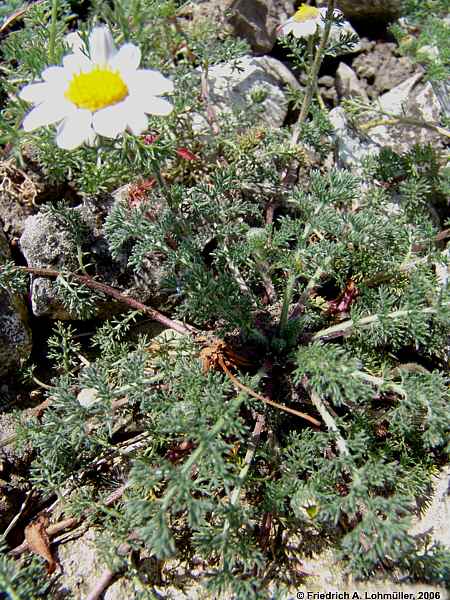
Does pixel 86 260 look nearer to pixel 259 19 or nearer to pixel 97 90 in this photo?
pixel 97 90

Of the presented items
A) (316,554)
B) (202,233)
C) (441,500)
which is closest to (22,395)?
(202,233)

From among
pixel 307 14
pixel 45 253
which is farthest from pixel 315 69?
pixel 45 253

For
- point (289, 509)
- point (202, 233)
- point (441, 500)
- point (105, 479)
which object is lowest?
point (441, 500)

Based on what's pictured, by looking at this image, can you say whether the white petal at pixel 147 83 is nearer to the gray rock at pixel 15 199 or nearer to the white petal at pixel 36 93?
the white petal at pixel 36 93

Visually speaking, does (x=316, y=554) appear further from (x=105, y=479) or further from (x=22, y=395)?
(x=22, y=395)

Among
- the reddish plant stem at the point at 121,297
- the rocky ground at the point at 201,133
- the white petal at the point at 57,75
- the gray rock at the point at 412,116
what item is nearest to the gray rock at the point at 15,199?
the rocky ground at the point at 201,133
